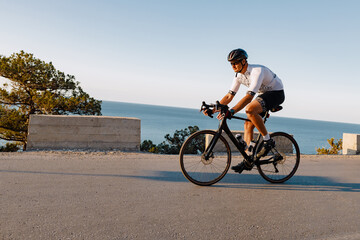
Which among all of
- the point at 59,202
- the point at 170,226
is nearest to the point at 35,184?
the point at 59,202

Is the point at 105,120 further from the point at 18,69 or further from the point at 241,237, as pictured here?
the point at 18,69

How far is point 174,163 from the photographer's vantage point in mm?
6727

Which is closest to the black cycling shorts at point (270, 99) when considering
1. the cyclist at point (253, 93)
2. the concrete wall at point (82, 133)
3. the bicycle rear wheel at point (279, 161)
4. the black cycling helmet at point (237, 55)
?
the cyclist at point (253, 93)

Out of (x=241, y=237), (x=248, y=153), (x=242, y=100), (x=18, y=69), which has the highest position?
(x=18, y=69)

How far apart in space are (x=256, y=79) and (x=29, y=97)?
58.0 ft

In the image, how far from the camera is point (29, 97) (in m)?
18.5

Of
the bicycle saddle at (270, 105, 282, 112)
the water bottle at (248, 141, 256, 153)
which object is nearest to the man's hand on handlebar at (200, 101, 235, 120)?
the water bottle at (248, 141, 256, 153)

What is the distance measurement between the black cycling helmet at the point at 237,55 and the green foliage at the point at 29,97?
47.9 ft


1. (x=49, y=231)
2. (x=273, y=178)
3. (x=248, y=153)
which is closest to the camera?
(x=49, y=231)

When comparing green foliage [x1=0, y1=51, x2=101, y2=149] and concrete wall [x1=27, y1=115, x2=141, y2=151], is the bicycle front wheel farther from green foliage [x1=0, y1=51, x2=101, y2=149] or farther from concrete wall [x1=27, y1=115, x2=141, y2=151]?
green foliage [x1=0, y1=51, x2=101, y2=149]

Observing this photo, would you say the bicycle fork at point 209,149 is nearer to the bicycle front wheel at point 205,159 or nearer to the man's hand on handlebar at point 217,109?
the bicycle front wheel at point 205,159

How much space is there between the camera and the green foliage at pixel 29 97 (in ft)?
57.2

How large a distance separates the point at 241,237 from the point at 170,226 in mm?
710

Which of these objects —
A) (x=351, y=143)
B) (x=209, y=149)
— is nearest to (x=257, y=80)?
(x=209, y=149)
